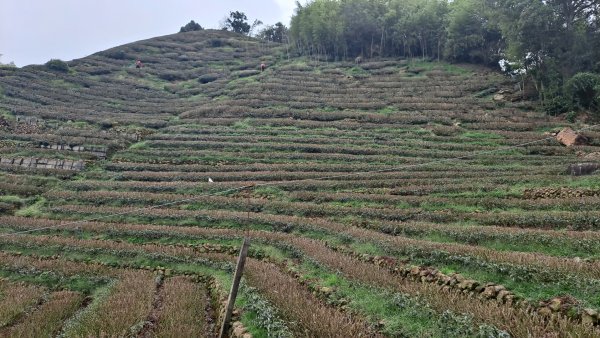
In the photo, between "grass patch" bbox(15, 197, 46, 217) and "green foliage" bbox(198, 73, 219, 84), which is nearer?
"grass patch" bbox(15, 197, 46, 217)

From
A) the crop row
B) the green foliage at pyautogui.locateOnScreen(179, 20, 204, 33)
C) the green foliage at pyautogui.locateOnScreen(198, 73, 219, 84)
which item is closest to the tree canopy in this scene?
the green foliage at pyautogui.locateOnScreen(198, 73, 219, 84)

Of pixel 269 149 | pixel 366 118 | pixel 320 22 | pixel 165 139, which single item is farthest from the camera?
pixel 320 22

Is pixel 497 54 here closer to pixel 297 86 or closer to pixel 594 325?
pixel 297 86

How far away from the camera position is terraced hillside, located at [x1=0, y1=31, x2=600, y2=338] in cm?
977

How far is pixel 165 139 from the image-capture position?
4125cm

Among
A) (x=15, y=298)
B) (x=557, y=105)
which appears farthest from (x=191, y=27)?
(x=15, y=298)

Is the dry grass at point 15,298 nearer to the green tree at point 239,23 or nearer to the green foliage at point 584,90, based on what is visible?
the green foliage at point 584,90

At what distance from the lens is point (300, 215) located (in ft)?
75.8

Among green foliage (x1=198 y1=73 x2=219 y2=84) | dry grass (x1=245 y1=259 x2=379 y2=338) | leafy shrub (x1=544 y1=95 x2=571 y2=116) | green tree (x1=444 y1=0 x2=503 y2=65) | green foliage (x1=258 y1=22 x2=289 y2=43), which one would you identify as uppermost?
green foliage (x1=258 y1=22 x2=289 y2=43)

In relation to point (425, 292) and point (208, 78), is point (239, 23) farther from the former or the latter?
point (425, 292)

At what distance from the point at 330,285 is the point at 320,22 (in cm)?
7673

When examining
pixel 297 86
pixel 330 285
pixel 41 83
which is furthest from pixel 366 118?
pixel 41 83

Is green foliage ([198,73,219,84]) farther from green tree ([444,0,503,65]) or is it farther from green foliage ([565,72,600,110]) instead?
green foliage ([565,72,600,110])

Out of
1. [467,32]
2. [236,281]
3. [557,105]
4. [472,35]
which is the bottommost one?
[557,105]
